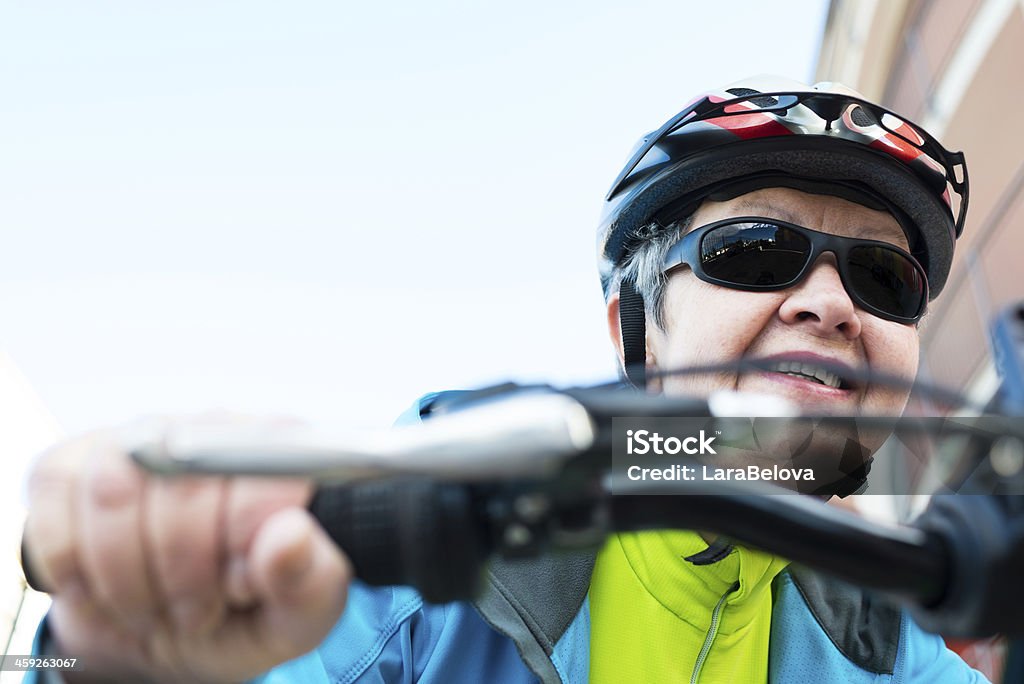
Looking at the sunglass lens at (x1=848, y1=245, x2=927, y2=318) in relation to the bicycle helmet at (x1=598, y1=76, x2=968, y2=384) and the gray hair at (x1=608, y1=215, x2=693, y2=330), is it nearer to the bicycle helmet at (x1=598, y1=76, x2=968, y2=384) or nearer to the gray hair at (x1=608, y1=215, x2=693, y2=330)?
the bicycle helmet at (x1=598, y1=76, x2=968, y2=384)

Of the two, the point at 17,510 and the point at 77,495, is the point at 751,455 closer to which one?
the point at 77,495

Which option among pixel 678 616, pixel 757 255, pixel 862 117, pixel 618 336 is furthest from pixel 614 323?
pixel 678 616

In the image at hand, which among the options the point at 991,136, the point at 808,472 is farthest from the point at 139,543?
the point at 991,136

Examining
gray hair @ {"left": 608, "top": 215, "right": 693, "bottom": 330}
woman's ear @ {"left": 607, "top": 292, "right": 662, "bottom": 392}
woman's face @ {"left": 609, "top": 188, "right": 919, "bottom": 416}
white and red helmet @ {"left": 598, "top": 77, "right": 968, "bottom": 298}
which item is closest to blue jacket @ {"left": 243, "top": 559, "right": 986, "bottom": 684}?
woman's face @ {"left": 609, "top": 188, "right": 919, "bottom": 416}

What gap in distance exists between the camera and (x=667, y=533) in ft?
4.29

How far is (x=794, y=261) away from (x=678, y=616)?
96cm

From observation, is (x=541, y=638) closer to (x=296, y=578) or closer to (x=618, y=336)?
(x=296, y=578)

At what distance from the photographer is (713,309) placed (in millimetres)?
2338

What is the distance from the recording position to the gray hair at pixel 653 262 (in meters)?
2.58

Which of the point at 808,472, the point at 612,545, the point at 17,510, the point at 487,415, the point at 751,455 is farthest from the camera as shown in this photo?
the point at 17,510

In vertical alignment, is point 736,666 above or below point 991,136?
below

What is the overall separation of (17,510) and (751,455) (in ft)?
18.0

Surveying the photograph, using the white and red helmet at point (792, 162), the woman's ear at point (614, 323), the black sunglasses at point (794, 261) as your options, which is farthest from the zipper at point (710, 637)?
the white and red helmet at point (792, 162)

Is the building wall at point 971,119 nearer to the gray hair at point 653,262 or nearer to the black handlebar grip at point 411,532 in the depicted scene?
the gray hair at point 653,262
